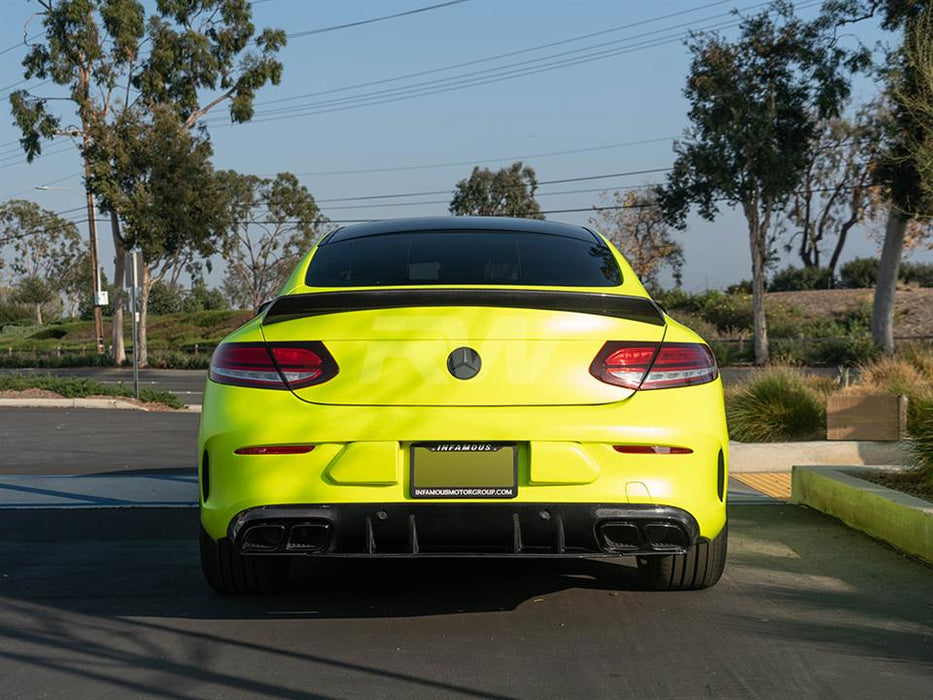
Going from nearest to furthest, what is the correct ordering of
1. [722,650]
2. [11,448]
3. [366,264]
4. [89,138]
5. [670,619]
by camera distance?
1. [722,650]
2. [670,619]
3. [366,264]
4. [11,448]
5. [89,138]

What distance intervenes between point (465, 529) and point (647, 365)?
36.9 inches

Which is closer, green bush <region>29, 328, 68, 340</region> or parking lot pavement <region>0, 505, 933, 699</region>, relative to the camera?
parking lot pavement <region>0, 505, 933, 699</region>

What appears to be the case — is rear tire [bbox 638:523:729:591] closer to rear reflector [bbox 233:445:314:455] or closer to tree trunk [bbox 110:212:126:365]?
rear reflector [bbox 233:445:314:455]

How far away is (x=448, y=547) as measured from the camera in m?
4.68

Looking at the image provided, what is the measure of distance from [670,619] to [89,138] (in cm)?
4506

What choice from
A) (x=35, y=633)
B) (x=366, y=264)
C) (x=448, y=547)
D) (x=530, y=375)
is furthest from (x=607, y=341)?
(x=35, y=633)

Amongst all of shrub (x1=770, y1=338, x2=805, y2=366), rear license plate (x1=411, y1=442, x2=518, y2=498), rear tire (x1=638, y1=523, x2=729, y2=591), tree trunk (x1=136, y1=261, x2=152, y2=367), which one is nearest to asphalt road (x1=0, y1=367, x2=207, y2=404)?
tree trunk (x1=136, y1=261, x2=152, y2=367)

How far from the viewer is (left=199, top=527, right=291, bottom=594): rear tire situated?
17.1 feet

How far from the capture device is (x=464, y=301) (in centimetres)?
477

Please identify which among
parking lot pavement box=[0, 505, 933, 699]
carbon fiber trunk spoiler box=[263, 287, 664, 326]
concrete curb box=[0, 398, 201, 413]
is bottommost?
concrete curb box=[0, 398, 201, 413]

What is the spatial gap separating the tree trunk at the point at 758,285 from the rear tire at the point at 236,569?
33136 mm

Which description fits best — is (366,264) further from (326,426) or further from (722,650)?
(722,650)

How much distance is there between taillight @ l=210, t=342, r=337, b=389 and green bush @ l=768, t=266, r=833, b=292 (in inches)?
2131

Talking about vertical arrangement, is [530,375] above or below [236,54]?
below
